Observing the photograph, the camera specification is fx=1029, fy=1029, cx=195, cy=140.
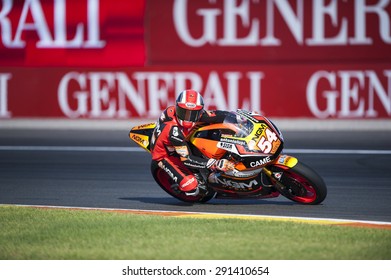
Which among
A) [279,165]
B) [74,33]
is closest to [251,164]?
[279,165]

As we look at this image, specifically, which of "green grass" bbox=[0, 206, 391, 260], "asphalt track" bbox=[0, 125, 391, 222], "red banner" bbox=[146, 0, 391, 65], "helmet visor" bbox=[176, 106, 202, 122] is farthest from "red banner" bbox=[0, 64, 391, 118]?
"green grass" bbox=[0, 206, 391, 260]

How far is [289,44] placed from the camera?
780 inches

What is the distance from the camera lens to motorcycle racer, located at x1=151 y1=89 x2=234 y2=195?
11.2 metres

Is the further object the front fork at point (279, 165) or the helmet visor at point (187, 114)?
the helmet visor at point (187, 114)

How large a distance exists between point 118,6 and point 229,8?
7.38 feet

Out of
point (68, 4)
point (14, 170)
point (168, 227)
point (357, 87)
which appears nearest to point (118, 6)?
point (68, 4)

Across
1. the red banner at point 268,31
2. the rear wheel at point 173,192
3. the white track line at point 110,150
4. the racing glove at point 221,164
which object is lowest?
the white track line at point 110,150

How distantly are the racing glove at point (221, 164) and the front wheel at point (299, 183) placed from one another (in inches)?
16.5

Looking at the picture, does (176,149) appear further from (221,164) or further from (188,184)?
(221,164)

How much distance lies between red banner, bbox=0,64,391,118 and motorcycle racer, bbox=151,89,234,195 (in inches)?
320

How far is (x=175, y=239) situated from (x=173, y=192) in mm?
2328

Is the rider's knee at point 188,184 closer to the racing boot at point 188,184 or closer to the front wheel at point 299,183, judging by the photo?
the racing boot at point 188,184

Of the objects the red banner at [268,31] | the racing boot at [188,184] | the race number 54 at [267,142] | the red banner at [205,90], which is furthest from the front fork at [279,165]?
the red banner at [268,31]

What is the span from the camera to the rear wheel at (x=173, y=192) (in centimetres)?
1168
